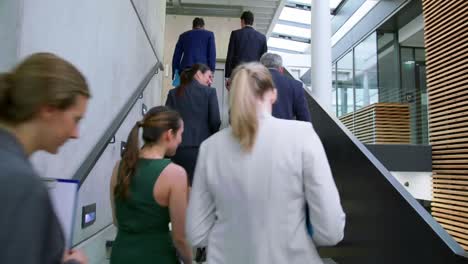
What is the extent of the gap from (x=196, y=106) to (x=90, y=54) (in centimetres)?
95

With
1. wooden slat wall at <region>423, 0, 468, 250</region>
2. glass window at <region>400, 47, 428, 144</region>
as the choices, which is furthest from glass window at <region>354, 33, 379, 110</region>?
wooden slat wall at <region>423, 0, 468, 250</region>

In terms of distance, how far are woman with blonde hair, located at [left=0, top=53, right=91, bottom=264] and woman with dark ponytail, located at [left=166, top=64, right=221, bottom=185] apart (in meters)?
2.37

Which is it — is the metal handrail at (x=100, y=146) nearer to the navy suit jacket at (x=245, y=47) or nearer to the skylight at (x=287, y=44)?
the navy suit jacket at (x=245, y=47)

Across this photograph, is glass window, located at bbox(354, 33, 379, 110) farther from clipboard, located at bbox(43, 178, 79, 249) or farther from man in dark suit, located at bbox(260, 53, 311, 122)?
clipboard, located at bbox(43, 178, 79, 249)

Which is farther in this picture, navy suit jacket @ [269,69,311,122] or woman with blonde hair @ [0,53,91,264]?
navy suit jacket @ [269,69,311,122]

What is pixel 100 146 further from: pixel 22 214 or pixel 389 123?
pixel 389 123

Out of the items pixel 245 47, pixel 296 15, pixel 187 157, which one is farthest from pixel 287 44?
pixel 187 157

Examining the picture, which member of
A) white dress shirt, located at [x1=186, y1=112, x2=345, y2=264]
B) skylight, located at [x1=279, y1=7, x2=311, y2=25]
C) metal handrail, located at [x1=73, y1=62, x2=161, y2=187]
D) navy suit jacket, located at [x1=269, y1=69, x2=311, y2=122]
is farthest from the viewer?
skylight, located at [x1=279, y1=7, x2=311, y2=25]

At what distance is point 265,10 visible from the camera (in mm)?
10258

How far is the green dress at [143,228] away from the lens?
181 centimetres

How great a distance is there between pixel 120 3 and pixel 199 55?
134 cm

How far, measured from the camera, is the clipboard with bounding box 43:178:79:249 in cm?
118

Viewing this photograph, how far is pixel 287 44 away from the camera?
1809 cm

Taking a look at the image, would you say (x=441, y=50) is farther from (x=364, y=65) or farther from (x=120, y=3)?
(x=120, y=3)
